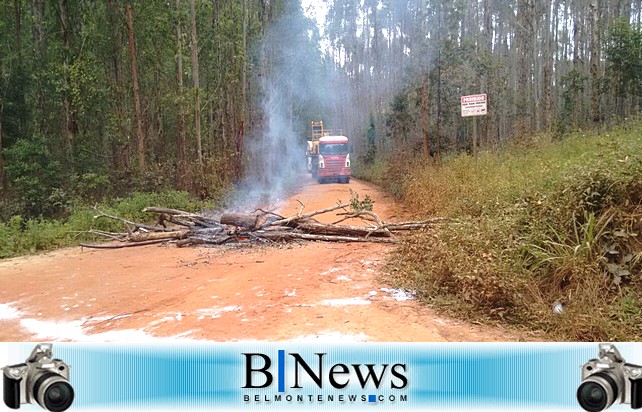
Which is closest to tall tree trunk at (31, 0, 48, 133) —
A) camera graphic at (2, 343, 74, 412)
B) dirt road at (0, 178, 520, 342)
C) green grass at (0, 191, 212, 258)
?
green grass at (0, 191, 212, 258)

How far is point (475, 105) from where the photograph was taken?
10.5 m

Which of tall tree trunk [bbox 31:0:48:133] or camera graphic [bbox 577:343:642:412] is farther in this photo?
tall tree trunk [bbox 31:0:48:133]

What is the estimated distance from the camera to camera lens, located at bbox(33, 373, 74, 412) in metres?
2.16

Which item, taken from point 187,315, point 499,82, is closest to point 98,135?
point 499,82

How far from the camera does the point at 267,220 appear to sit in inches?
396

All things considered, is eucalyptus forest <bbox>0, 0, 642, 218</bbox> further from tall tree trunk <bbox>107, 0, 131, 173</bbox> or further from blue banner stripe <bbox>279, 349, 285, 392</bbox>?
blue banner stripe <bbox>279, 349, 285, 392</bbox>

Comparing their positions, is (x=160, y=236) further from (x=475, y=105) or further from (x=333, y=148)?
(x=333, y=148)

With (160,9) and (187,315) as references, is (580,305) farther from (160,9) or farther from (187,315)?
(160,9)

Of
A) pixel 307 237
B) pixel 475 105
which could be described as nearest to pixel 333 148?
pixel 475 105

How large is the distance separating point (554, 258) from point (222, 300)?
11.8 feet

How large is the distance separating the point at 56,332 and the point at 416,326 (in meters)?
3.55

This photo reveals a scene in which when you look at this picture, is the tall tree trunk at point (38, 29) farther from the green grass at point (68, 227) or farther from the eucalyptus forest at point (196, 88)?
the green grass at point (68, 227)

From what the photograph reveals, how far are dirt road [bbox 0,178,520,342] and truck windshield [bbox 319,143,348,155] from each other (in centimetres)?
1788

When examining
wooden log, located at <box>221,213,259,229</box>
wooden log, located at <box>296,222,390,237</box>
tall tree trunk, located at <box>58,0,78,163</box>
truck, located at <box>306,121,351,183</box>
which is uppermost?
tall tree trunk, located at <box>58,0,78,163</box>
